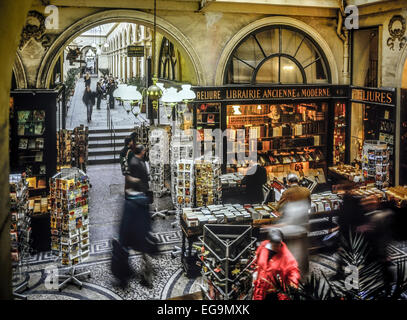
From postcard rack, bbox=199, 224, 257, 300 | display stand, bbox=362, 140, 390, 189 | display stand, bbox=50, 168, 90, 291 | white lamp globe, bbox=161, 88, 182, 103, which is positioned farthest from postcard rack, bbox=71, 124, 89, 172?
display stand, bbox=362, 140, 390, 189

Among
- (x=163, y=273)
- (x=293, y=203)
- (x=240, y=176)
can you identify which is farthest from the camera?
(x=240, y=176)

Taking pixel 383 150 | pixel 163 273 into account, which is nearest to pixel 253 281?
pixel 163 273

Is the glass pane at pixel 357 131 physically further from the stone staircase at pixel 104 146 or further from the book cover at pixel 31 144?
the book cover at pixel 31 144

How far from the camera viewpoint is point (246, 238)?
224 inches

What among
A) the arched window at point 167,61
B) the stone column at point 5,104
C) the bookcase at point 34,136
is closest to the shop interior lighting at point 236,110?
the bookcase at point 34,136

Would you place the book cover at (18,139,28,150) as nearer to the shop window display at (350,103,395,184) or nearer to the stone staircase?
the stone staircase

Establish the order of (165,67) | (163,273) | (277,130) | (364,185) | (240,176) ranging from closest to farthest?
1. (163,273)
2. (364,185)
3. (240,176)
4. (277,130)
5. (165,67)

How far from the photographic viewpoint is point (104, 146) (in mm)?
16141

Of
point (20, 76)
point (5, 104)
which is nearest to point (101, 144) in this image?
point (20, 76)

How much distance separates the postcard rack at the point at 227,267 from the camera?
538 cm

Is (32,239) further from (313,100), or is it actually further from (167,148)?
(313,100)

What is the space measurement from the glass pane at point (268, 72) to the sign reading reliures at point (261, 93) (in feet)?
1.33

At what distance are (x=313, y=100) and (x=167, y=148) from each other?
4.47m

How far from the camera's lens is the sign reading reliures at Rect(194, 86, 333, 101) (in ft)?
37.7
